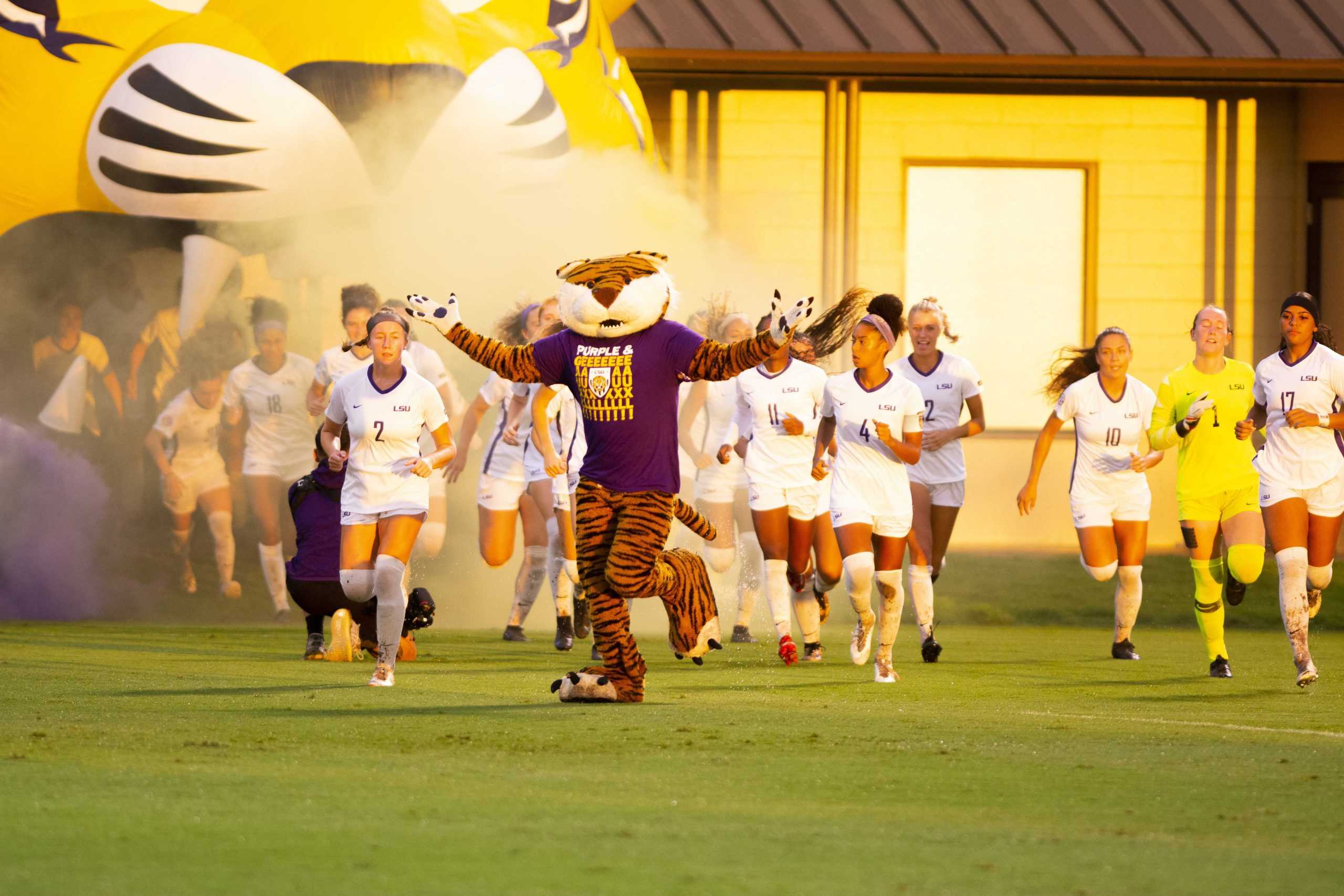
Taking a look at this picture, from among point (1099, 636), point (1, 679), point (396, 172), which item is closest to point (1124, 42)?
point (1099, 636)

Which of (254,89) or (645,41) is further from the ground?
Result: (645,41)

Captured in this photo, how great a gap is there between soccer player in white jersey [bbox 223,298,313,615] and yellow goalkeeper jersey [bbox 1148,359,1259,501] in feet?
18.6

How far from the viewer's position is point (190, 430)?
1288 cm

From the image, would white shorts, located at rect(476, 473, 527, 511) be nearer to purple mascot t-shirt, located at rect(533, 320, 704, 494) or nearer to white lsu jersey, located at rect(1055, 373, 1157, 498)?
white lsu jersey, located at rect(1055, 373, 1157, 498)

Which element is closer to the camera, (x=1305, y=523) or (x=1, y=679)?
(x=1, y=679)

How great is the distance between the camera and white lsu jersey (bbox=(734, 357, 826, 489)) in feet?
35.8

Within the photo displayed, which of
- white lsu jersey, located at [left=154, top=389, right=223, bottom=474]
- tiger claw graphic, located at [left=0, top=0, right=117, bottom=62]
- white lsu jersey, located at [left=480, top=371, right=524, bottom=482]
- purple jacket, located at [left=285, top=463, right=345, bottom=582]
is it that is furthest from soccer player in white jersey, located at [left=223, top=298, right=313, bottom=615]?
purple jacket, located at [left=285, top=463, right=345, bottom=582]

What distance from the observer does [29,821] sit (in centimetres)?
486

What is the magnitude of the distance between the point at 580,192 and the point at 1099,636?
Result: 4.75 m

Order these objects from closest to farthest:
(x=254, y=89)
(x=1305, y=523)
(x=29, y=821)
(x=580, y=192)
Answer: (x=29, y=821), (x=1305, y=523), (x=254, y=89), (x=580, y=192)

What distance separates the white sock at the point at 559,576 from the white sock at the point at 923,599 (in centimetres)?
211

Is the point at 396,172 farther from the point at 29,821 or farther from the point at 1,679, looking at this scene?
the point at 29,821

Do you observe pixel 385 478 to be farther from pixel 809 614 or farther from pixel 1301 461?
pixel 1301 461

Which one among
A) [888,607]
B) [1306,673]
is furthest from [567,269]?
[1306,673]
